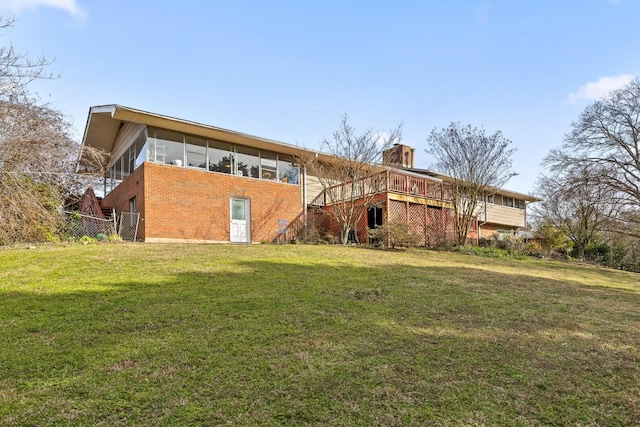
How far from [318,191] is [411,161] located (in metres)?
11.4

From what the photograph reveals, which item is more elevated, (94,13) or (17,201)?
(94,13)

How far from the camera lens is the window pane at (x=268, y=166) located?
16031 millimetres

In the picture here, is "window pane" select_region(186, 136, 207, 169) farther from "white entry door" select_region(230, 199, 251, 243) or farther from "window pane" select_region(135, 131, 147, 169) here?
"white entry door" select_region(230, 199, 251, 243)

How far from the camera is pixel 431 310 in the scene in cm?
546

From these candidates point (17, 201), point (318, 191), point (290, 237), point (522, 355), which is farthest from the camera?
point (318, 191)

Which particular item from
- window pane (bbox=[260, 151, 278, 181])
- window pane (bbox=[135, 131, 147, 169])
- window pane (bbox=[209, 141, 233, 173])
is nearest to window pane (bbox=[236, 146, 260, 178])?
window pane (bbox=[260, 151, 278, 181])

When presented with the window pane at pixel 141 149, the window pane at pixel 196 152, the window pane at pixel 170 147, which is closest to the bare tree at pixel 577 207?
the window pane at pixel 196 152

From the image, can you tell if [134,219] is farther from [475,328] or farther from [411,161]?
[411,161]

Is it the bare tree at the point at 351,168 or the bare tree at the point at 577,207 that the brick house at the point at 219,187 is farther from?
the bare tree at the point at 577,207

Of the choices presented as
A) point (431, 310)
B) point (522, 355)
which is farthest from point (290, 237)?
point (522, 355)

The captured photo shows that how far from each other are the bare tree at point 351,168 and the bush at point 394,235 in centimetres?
111

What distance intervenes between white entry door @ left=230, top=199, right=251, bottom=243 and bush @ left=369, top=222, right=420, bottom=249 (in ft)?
16.4

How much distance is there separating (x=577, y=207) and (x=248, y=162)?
2123 centimetres

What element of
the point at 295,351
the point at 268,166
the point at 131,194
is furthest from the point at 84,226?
the point at 295,351
